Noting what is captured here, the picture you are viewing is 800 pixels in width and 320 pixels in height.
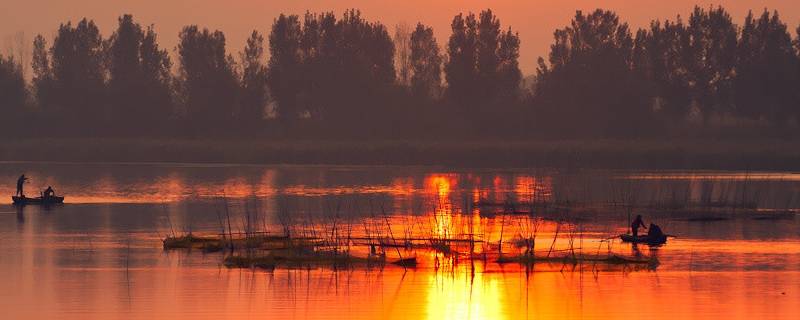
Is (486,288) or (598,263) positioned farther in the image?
(598,263)

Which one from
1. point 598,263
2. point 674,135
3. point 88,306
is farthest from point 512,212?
point 674,135

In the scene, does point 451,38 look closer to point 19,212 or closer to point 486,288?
point 19,212

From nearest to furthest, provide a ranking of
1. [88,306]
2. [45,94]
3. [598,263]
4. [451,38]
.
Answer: [88,306], [598,263], [451,38], [45,94]

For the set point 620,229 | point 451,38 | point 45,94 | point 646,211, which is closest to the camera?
point 620,229

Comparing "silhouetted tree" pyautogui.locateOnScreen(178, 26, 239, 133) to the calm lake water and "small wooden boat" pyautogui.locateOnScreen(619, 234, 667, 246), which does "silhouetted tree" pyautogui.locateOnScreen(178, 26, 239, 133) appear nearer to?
the calm lake water

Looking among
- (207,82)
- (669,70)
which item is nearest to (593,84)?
(669,70)

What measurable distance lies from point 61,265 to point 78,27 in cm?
8699

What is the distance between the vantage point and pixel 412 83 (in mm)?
116750

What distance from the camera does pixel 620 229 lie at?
140 feet

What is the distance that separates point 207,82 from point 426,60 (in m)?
18.8

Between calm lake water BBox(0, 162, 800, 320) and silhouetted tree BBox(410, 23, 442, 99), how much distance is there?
55.4 metres

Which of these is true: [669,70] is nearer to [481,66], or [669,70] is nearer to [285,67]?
[481,66]

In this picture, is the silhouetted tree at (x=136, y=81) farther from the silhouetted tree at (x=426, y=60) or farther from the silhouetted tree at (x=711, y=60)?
the silhouetted tree at (x=711, y=60)

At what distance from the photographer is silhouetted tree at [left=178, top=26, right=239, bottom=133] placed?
112 metres
